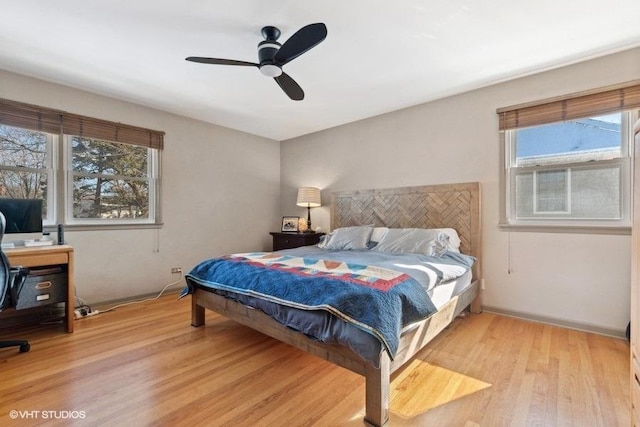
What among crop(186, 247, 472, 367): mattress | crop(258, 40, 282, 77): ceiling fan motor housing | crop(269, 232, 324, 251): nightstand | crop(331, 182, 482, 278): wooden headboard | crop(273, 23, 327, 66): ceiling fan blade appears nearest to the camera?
crop(186, 247, 472, 367): mattress

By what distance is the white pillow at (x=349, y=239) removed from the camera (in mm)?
3486

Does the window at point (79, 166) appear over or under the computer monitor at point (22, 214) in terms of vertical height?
over

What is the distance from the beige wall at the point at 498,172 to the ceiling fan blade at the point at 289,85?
1.74 metres

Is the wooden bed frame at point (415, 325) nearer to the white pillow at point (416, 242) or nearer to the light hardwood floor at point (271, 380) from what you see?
the light hardwood floor at point (271, 380)

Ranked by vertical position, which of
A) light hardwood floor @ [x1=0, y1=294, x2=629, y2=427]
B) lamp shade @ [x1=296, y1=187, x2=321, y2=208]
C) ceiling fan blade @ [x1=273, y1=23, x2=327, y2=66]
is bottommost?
light hardwood floor @ [x1=0, y1=294, x2=629, y2=427]

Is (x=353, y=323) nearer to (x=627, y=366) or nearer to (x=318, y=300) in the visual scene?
(x=318, y=300)

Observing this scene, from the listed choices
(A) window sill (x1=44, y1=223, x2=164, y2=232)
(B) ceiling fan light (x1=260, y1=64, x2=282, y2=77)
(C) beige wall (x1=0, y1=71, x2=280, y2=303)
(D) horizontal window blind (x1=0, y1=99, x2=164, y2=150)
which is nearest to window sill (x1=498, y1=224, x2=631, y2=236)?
(B) ceiling fan light (x1=260, y1=64, x2=282, y2=77)

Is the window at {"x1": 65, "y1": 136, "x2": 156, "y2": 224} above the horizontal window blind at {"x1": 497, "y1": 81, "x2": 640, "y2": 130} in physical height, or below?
below

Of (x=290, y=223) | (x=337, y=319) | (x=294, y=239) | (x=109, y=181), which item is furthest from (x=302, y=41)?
(x=290, y=223)

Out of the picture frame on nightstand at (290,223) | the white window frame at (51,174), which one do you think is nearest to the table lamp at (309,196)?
the picture frame on nightstand at (290,223)

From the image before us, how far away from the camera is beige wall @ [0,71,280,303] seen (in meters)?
3.17

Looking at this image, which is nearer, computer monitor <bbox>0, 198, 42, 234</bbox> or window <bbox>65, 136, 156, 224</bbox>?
computer monitor <bbox>0, 198, 42, 234</bbox>

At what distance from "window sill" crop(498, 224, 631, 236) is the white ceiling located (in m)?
1.48

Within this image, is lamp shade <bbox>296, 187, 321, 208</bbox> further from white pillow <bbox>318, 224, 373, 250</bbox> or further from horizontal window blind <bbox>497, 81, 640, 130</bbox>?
horizontal window blind <bbox>497, 81, 640, 130</bbox>
